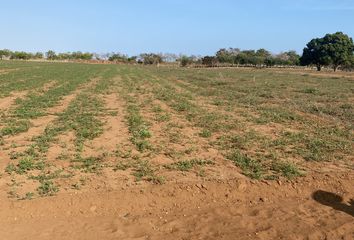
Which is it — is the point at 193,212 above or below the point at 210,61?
above

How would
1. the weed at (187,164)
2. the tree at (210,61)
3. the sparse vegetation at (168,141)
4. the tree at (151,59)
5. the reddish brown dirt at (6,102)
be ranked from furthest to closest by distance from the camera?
the tree at (151,59) < the tree at (210,61) < the reddish brown dirt at (6,102) < the weed at (187,164) < the sparse vegetation at (168,141)

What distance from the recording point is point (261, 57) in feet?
387

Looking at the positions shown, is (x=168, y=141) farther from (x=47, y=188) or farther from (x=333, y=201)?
(x=333, y=201)

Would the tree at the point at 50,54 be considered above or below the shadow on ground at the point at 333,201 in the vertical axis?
below

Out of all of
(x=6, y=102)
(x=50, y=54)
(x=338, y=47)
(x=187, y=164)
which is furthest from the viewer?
(x=50, y=54)

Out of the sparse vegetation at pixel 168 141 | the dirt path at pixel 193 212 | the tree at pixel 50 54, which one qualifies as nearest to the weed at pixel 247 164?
the sparse vegetation at pixel 168 141

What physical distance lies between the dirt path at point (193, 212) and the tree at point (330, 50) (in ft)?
253

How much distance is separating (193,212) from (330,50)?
79055 mm

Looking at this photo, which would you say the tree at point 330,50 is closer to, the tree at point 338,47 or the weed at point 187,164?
the tree at point 338,47

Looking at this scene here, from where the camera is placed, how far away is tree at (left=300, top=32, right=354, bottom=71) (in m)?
78.4

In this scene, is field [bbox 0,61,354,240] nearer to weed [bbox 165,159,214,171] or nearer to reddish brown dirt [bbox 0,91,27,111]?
weed [bbox 165,159,214,171]

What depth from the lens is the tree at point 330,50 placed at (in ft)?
257

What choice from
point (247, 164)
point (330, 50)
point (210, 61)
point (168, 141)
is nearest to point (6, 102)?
point (168, 141)

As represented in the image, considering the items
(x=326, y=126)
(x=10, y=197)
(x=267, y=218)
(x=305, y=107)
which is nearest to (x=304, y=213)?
(x=267, y=218)
